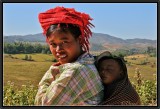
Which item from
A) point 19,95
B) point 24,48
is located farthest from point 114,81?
point 24,48

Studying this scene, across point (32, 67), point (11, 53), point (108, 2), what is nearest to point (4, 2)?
point (108, 2)

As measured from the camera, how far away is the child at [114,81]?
254 cm

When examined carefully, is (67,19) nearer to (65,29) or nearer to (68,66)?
(65,29)

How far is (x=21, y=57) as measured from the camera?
5.90m

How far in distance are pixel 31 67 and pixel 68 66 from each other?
359cm

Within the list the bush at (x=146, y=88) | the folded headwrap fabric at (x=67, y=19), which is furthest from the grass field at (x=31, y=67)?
the folded headwrap fabric at (x=67, y=19)

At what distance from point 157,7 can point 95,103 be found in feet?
3.87

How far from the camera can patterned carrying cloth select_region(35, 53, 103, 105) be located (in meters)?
2.38

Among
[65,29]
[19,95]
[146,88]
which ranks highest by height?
[65,29]

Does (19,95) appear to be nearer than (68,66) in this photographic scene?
No

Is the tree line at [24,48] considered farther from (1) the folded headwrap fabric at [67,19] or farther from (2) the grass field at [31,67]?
(1) the folded headwrap fabric at [67,19]

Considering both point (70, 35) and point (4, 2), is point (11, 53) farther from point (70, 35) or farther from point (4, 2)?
point (70, 35)

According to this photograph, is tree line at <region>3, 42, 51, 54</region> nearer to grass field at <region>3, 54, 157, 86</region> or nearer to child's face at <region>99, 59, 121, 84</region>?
grass field at <region>3, 54, 157, 86</region>

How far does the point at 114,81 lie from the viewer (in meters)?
→ 2.56
